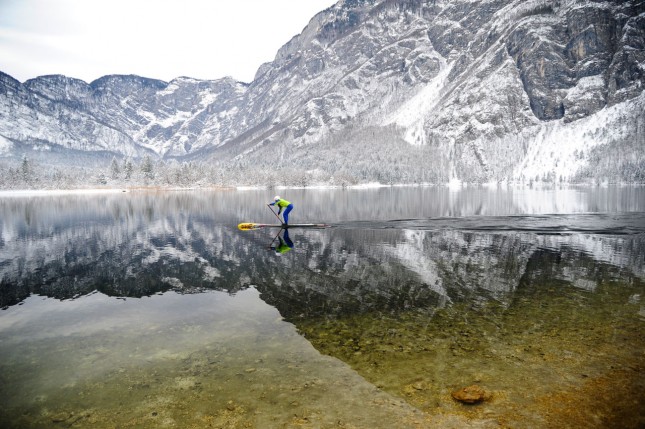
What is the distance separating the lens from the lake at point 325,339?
1070cm

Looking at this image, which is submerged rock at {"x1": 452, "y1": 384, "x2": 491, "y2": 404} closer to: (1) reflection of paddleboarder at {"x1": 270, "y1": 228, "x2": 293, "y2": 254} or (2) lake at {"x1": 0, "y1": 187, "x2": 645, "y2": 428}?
(2) lake at {"x1": 0, "y1": 187, "x2": 645, "y2": 428}

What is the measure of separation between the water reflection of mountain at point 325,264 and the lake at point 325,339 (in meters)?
0.20

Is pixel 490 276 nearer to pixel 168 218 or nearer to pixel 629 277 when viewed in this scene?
pixel 629 277

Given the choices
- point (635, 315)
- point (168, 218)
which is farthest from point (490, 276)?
point (168, 218)

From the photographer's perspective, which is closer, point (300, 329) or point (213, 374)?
point (213, 374)

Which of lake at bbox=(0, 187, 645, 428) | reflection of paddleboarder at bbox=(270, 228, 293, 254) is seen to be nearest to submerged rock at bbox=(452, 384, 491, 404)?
lake at bbox=(0, 187, 645, 428)

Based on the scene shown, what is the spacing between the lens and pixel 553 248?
34.8 m

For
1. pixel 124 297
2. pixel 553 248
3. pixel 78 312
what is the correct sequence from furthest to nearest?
pixel 553 248
pixel 124 297
pixel 78 312

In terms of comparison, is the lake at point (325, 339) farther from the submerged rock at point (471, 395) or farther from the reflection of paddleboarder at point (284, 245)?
the reflection of paddleboarder at point (284, 245)

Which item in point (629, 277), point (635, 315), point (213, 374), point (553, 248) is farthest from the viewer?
point (553, 248)

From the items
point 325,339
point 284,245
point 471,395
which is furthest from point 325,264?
point 471,395

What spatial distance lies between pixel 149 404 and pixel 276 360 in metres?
4.09

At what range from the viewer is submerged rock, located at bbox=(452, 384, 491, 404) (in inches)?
426

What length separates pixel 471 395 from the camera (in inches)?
432
